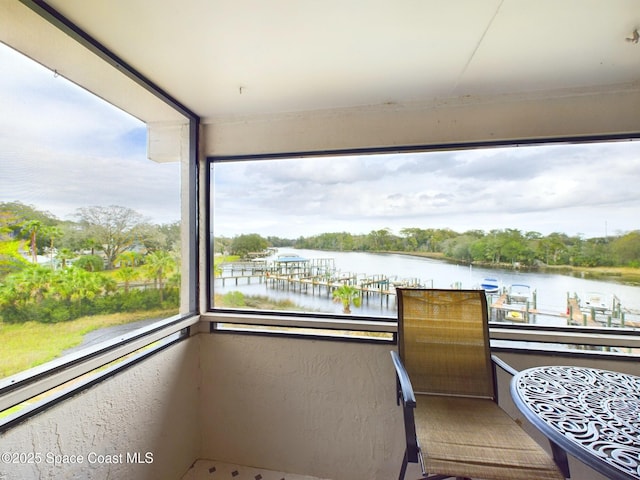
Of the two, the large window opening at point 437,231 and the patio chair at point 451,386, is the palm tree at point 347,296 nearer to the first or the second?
the large window opening at point 437,231

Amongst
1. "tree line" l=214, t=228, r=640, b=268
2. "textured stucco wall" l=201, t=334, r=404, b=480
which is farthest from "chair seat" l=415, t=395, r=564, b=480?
"tree line" l=214, t=228, r=640, b=268

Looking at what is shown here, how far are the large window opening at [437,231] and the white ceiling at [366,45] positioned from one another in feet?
1.46

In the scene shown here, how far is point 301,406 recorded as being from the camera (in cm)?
188

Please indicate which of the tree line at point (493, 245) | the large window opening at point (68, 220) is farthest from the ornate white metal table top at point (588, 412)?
the large window opening at point (68, 220)

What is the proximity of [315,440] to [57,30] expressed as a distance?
268 centimetres

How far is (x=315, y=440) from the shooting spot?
1.85 meters

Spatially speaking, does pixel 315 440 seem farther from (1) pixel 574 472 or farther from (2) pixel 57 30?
(2) pixel 57 30

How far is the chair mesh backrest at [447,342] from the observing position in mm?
1616

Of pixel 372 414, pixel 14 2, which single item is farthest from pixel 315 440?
pixel 14 2

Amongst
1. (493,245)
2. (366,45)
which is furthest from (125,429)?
(493,245)

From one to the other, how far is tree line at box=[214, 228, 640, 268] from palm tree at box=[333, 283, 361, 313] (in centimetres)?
30

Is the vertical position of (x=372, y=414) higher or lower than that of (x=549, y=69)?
lower

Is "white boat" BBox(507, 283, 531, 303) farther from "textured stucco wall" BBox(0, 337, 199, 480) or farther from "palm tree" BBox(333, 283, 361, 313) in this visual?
"textured stucco wall" BBox(0, 337, 199, 480)

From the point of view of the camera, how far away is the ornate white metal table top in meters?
0.84
